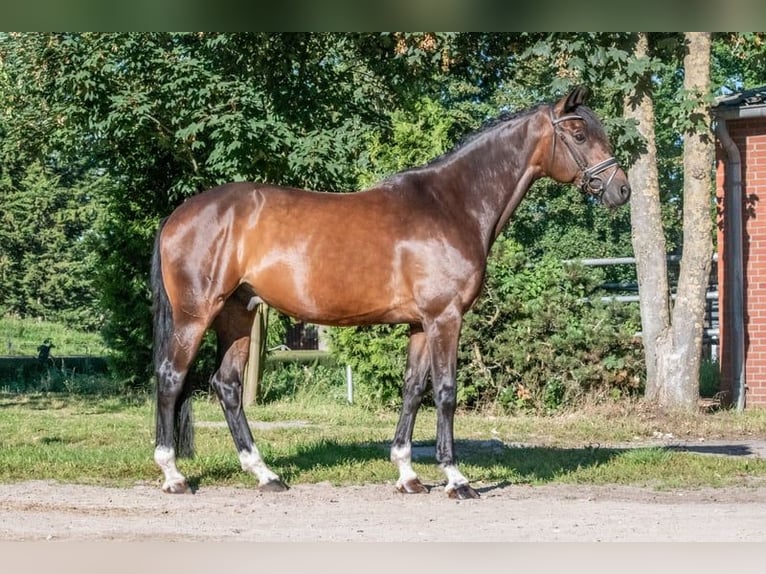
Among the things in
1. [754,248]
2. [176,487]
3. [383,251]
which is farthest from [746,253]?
[176,487]

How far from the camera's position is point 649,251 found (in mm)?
13648

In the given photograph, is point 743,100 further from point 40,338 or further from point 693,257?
point 40,338

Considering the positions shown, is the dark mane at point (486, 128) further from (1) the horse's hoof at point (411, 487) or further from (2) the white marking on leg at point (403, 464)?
(1) the horse's hoof at point (411, 487)

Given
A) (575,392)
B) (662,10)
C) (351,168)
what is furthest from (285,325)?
(662,10)

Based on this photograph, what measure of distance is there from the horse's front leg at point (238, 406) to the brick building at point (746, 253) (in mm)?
8405

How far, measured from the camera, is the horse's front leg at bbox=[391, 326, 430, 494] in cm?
743

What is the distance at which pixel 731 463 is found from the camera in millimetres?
8750

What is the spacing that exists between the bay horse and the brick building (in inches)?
287

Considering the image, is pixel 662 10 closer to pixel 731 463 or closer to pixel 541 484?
pixel 541 484

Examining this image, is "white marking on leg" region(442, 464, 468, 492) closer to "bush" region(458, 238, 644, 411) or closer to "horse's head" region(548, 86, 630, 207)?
"horse's head" region(548, 86, 630, 207)

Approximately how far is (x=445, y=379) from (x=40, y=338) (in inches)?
1088

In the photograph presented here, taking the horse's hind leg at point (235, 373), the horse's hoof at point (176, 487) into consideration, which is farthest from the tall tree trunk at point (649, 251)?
the horse's hoof at point (176, 487)

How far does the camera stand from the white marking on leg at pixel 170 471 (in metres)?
7.35

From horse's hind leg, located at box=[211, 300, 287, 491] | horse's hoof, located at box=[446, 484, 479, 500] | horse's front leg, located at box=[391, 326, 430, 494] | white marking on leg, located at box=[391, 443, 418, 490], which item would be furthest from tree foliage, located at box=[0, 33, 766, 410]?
horse's hoof, located at box=[446, 484, 479, 500]
